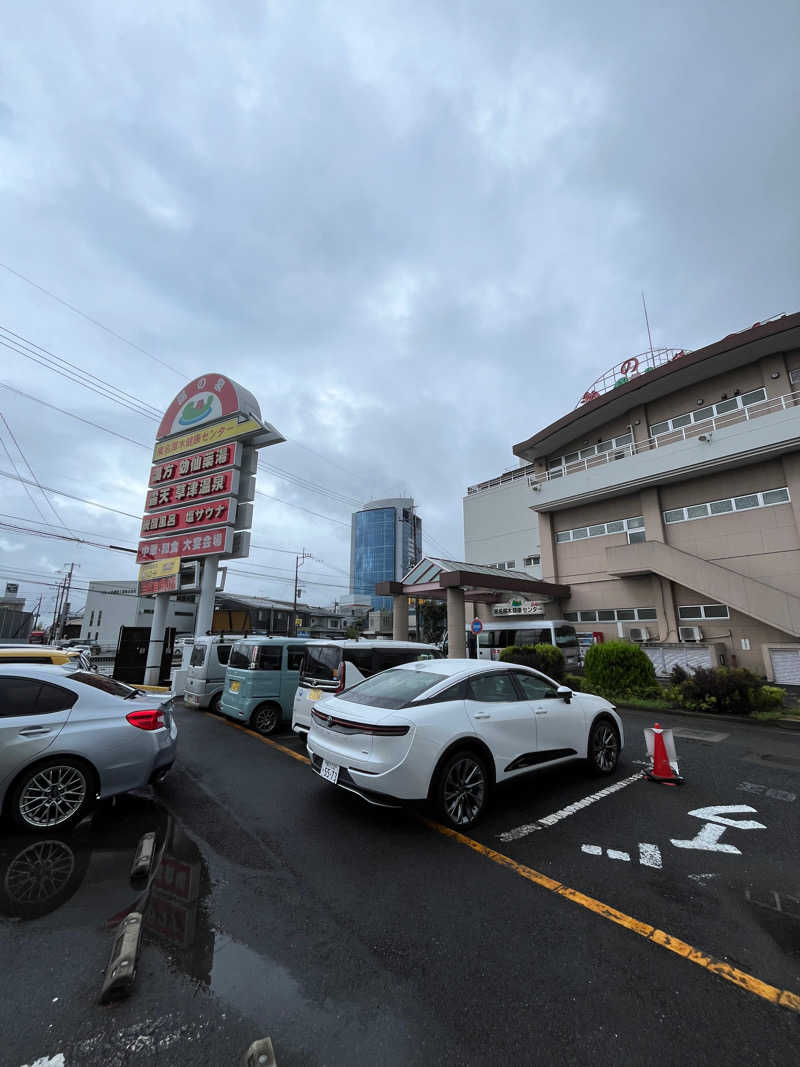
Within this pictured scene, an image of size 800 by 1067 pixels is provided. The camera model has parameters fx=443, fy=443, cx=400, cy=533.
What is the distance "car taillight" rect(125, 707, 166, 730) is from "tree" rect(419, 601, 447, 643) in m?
43.4

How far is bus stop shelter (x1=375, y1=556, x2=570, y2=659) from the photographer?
18.5 meters

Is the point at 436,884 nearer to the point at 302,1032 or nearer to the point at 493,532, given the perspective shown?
the point at 302,1032

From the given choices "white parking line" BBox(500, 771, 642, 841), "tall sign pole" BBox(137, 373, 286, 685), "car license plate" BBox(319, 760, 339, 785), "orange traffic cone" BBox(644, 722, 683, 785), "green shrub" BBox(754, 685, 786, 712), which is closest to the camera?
"white parking line" BBox(500, 771, 642, 841)

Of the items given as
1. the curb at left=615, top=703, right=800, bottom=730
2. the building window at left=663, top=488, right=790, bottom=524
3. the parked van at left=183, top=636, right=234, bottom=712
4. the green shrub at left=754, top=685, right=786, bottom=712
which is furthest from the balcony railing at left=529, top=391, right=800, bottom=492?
the parked van at left=183, top=636, right=234, bottom=712

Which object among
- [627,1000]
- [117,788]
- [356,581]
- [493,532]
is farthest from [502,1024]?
[356,581]

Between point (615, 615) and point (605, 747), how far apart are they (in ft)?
50.1

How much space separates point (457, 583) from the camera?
59.8 ft

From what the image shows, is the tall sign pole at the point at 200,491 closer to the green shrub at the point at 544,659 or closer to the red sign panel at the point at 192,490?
the red sign panel at the point at 192,490

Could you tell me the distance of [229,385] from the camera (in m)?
19.8

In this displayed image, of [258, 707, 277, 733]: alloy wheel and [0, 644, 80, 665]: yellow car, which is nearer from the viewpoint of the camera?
[0, 644, 80, 665]: yellow car

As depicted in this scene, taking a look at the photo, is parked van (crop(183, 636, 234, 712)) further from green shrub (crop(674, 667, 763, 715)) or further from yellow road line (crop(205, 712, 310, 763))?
green shrub (crop(674, 667, 763, 715))

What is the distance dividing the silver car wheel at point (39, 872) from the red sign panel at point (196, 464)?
16037mm

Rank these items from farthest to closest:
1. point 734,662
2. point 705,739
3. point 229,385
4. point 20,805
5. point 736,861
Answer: point 229,385 < point 734,662 < point 705,739 < point 20,805 < point 736,861

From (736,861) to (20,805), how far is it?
631 cm
